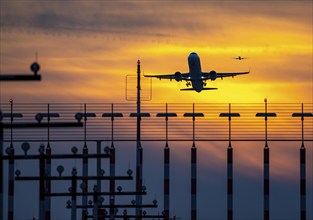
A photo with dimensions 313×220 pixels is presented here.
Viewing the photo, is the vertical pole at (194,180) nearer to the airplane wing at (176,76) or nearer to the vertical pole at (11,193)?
the vertical pole at (11,193)

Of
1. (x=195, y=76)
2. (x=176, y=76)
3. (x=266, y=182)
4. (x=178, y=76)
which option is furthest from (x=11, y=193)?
(x=195, y=76)

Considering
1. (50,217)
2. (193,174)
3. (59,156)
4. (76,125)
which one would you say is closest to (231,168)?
(193,174)

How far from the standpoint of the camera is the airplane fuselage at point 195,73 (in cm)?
17302

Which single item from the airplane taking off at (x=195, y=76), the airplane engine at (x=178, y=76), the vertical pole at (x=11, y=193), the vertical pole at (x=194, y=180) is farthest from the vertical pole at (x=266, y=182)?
the airplane taking off at (x=195, y=76)

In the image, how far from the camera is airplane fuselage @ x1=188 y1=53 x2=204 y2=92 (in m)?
173

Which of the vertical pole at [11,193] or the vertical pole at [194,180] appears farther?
the vertical pole at [194,180]

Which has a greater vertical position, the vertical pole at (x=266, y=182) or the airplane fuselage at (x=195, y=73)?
the airplane fuselage at (x=195, y=73)

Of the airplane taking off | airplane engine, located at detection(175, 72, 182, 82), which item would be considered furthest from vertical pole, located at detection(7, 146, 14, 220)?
the airplane taking off

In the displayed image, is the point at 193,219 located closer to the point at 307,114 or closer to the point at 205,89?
the point at 307,114

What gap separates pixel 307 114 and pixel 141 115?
15.4 m

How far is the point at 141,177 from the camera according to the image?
144125 mm

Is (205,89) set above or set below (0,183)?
above

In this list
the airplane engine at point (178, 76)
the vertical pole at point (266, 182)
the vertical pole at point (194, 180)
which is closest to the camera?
the vertical pole at point (266, 182)

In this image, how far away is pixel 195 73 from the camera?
17375 cm
